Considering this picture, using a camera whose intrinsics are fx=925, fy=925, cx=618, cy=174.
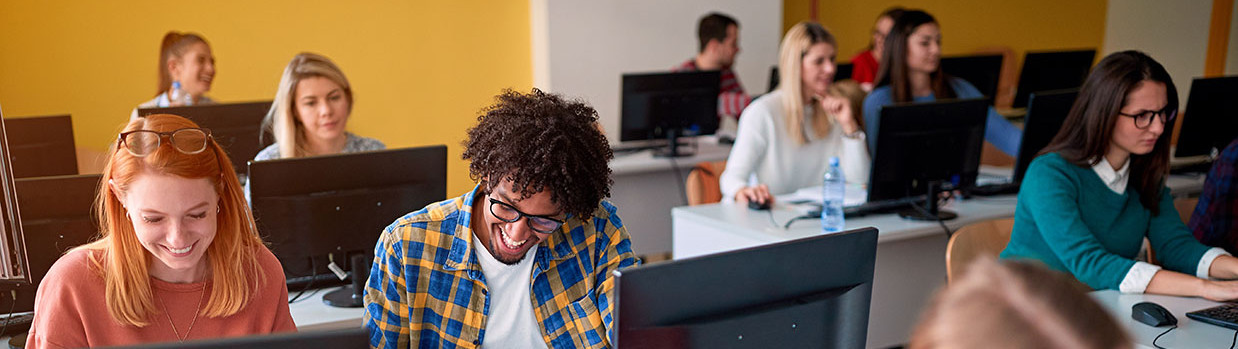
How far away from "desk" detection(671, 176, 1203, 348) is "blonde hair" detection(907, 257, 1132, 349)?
224 centimetres

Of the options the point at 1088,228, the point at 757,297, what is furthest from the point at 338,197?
the point at 1088,228

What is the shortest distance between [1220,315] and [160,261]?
6.95 feet

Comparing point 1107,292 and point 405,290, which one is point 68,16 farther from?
point 1107,292

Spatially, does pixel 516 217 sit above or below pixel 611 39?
below

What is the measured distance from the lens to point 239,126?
3227 millimetres

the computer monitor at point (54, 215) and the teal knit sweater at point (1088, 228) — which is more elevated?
the computer monitor at point (54, 215)

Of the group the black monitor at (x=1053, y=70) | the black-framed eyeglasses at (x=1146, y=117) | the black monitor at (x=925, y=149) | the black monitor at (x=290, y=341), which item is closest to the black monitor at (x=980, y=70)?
the black monitor at (x=1053, y=70)

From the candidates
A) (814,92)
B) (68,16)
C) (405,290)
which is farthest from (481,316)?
(68,16)

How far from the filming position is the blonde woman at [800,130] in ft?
11.6

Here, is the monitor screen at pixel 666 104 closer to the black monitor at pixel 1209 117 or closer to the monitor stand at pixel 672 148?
the monitor stand at pixel 672 148

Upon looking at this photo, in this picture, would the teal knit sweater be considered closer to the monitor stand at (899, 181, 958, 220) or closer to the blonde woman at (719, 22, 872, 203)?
the monitor stand at (899, 181, 958, 220)

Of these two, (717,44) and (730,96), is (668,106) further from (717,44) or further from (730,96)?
(717,44)

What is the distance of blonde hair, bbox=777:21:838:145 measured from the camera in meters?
3.54

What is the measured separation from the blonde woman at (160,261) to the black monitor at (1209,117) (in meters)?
3.52
